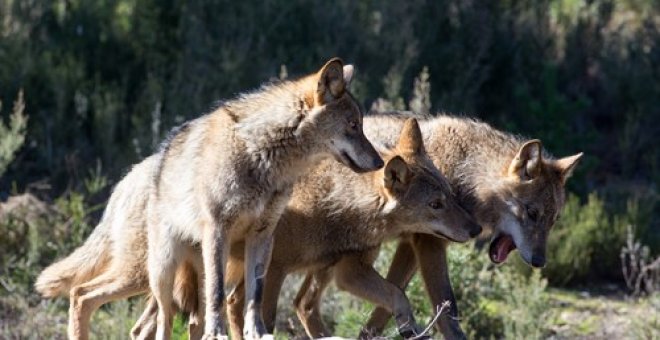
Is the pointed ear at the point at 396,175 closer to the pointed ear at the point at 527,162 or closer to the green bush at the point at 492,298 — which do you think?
the pointed ear at the point at 527,162

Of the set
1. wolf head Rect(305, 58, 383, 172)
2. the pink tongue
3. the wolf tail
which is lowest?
the pink tongue

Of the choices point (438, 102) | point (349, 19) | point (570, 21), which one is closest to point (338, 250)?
point (438, 102)

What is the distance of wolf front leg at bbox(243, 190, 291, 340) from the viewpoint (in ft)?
25.7

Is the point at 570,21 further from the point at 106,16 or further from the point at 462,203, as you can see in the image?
the point at 462,203

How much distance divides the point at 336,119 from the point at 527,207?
1.58m

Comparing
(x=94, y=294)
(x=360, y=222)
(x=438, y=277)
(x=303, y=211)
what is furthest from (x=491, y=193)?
(x=94, y=294)

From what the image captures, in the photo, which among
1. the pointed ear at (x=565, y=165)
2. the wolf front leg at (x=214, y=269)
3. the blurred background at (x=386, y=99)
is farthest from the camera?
the blurred background at (x=386, y=99)

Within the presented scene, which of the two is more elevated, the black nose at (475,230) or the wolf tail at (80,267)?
the wolf tail at (80,267)

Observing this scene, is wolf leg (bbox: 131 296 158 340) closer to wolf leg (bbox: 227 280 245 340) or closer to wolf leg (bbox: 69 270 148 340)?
wolf leg (bbox: 69 270 148 340)

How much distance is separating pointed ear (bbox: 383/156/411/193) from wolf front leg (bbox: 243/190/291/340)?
0.69m

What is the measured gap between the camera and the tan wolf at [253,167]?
777 cm

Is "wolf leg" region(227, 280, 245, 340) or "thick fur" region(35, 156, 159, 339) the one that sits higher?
"thick fur" region(35, 156, 159, 339)

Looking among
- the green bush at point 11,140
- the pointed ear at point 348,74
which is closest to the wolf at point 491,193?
the pointed ear at point 348,74

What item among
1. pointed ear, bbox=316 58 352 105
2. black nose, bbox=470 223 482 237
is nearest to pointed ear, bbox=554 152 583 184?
black nose, bbox=470 223 482 237
